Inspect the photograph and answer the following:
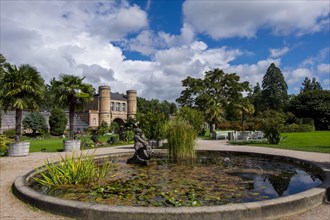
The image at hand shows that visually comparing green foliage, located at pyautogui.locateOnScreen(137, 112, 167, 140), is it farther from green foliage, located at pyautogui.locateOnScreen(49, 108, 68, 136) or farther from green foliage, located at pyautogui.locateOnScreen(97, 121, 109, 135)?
green foliage, located at pyautogui.locateOnScreen(49, 108, 68, 136)

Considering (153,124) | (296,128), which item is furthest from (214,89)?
(153,124)

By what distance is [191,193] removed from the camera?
5.06 metres

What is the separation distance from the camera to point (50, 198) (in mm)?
4227

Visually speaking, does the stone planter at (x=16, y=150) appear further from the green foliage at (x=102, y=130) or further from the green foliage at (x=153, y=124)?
the green foliage at (x=102, y=130)

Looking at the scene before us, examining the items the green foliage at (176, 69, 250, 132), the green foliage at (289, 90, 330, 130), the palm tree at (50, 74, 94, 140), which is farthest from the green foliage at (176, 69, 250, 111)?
the palm tree at (50, 74, 94, 140)

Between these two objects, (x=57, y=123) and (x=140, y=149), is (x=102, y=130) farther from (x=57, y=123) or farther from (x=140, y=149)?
(x=140, y=149)

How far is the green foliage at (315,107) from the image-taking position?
140 feet

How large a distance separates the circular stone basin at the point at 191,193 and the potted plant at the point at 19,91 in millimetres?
6651

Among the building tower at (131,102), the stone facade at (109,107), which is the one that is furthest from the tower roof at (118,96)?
the building tower at (131,102)

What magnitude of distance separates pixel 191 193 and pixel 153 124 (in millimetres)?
8903

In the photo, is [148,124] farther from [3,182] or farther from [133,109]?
[133,109]

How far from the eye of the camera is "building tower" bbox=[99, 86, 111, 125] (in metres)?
55.9

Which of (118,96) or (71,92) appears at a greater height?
(118,96)

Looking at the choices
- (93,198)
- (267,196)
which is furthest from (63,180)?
(267,196)
